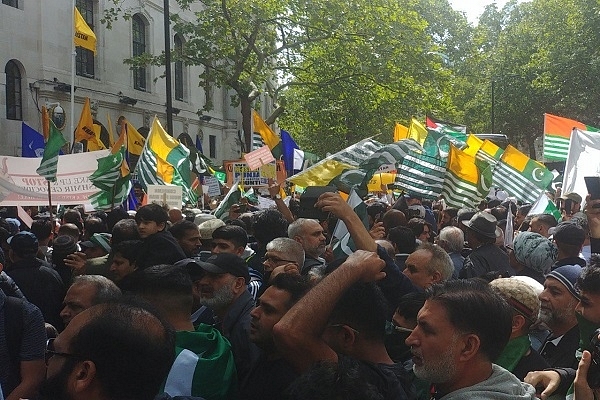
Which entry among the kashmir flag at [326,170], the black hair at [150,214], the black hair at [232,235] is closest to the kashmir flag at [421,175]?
the kashmir flag at [326,170]

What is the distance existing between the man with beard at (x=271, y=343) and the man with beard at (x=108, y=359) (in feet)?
3.42

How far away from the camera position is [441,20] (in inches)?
2235

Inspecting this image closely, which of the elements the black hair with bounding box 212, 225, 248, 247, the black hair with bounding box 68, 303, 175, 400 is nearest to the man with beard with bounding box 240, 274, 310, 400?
the black hair with bounding box 68, 303, 175, 400

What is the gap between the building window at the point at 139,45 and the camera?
106 ft

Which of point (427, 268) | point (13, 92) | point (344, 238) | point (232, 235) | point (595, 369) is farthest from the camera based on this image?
point (13, 92)

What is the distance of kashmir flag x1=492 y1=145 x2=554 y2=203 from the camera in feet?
37.6

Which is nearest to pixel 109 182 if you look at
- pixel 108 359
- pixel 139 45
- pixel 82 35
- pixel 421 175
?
pixel 421 175

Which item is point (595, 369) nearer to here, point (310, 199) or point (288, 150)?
point (310, 199)

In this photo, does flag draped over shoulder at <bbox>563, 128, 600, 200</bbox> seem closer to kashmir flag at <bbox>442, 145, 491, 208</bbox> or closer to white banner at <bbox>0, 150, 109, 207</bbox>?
kashmir flag at <bbox>442, 145, 491, 208</bbox>

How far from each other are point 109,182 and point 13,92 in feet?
49.3

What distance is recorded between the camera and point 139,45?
32.7m

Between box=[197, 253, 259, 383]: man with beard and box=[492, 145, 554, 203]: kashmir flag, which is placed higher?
box=[492, 145, 554, 203]: kashmir flag

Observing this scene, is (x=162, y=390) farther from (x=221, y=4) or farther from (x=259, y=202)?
(x=221, y=4)

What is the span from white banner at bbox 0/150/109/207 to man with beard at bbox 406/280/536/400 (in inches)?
408
